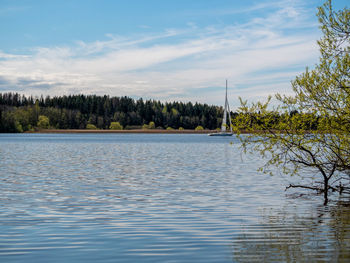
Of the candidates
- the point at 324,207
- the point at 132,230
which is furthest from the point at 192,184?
the point at 132,230

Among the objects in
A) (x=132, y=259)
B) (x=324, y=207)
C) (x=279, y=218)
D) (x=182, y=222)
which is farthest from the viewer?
(x=324, y=207)

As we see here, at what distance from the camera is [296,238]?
1559 cm

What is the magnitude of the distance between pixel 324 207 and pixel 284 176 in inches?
630

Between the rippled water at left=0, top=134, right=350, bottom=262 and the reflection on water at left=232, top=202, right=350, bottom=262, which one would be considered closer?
the reflection on water at left=232, top=202, right=350, bottom=262

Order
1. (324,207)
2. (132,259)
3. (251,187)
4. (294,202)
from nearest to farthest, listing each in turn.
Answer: (132,259) < (324,207) < (294,202) < (251,187)

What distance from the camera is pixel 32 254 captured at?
44.2ft

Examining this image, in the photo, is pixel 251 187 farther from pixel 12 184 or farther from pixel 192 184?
pixel 12 184

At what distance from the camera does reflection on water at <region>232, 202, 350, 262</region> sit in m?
13.1

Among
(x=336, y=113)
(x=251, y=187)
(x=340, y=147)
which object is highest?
(x=336, y=113)

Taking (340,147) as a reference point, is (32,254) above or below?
below

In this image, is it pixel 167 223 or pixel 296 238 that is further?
pixel 167 223

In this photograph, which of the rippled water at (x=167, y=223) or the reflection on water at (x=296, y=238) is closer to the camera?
the reflection on water at (x=296, y=238)

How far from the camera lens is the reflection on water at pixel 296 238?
13094mm

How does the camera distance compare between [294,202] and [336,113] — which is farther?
[294,202]
